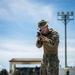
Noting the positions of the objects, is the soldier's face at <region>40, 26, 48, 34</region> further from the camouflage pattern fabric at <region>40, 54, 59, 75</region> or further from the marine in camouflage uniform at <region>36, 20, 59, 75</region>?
the camouflage pattern fabric at <region>40, 54, 59, 75</region>

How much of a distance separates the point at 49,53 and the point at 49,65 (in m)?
0.27

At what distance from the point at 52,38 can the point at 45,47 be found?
261 millimetres

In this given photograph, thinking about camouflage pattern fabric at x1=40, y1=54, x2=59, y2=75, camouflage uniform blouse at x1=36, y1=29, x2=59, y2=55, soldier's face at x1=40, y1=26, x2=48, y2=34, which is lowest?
camouflage pattern fabric at x1=40, y1=54, x2=59, y2=75

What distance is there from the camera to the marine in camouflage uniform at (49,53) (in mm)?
7863

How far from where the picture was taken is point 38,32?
7918mm

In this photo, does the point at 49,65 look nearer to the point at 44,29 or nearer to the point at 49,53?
the point at 49,53

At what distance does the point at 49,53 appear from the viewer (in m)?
7.96

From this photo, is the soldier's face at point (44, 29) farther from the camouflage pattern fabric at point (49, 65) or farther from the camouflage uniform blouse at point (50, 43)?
the camouflage pattern fabric at point (49, 65)

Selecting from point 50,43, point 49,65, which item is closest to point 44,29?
point 50,43

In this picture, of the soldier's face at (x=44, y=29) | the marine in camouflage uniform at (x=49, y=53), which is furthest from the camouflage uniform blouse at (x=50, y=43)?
the soldier's face at (x=44, y=29)

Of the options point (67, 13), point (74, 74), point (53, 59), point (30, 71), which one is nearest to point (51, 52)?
point (53, 59)

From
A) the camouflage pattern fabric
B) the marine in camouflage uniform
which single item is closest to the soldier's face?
the marine in camouflage uniform

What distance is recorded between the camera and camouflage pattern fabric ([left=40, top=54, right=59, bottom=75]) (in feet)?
26.0

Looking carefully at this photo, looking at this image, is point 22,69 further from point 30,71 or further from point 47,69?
point 47,69
